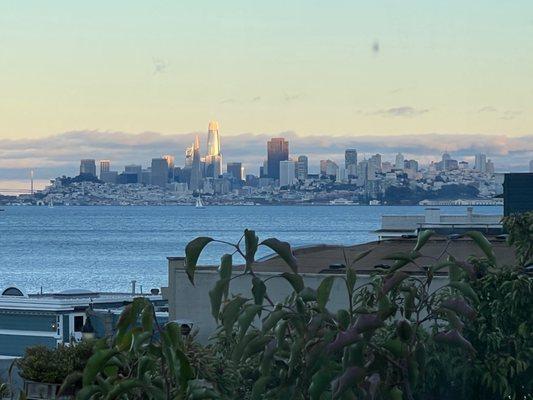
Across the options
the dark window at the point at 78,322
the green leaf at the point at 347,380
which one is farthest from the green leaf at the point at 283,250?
the dark window at the point at 78,322

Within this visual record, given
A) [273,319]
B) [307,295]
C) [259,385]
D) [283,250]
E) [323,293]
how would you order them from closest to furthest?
[283,250] → [273,319] → [323,293] → [307,295] → [259,385]

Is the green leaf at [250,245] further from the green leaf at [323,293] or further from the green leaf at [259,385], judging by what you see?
the green leaf at [259,385]

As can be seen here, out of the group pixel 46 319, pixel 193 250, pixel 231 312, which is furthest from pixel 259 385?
pixel 46 319

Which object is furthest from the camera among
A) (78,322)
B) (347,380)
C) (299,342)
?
(78,322)

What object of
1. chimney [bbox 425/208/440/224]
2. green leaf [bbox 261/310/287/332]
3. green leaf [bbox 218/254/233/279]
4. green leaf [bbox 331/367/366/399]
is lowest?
chimney [bbox 425/208/440/224]

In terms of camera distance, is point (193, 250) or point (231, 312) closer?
point (193, 250)

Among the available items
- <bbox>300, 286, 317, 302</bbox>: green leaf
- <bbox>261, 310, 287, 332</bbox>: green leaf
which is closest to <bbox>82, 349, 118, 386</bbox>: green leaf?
<bbox>261, 310, 287, 332</bbox>: green leaf

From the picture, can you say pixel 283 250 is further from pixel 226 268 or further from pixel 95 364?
pixel 95 364

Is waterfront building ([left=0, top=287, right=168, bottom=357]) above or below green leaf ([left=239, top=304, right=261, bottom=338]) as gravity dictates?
below

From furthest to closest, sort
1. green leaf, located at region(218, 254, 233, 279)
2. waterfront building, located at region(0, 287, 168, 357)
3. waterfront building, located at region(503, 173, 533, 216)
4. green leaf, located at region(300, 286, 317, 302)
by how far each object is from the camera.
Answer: waterfront building, located at region(503, 173, 533, 216), waterfront building, located at region(0, 287, 168, 357), green leaf, located at region(300, 286, 317, 302), green leaf, located at region(218, 254, 233, 279)

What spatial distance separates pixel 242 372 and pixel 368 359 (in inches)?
218

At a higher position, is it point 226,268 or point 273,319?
point 226,268

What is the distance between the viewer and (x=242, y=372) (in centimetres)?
1667

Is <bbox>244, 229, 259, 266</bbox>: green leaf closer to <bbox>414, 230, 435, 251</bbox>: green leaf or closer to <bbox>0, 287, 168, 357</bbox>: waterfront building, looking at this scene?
<bbox>414, 230, 435, 251</bbox>: green leaf
